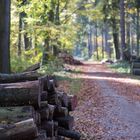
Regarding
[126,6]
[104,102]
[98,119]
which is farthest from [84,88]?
[126,6]

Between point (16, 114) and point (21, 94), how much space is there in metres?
0.39

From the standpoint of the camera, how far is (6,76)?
7.79 metres

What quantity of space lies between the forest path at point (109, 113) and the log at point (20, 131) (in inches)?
124

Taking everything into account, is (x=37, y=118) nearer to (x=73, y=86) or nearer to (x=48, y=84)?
(x=48, y=84)

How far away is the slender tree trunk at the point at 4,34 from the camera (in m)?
13.1

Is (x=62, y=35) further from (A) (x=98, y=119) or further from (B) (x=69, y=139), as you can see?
(B) (x=69, y=139)

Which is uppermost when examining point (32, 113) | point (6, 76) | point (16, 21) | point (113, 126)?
point (16, 21)

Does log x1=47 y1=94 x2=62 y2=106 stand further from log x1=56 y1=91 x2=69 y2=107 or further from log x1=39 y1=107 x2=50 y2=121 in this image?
log x1=39 y1=107 x2=50 y2=121

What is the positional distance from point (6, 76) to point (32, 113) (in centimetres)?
141

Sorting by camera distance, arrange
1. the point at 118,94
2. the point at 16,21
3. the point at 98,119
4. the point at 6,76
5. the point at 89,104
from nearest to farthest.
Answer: the point at 6,76 → the point at 98,119 → the point at 89,104 → the point at 118,94 → the point at 16,21

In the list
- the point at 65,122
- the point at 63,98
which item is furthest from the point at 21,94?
the point at 63,98

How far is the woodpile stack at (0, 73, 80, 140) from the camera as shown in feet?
19.9

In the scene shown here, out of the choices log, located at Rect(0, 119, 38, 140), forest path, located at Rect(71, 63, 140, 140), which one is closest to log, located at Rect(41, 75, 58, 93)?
log, located at Rect(0, 119, 38, 140)

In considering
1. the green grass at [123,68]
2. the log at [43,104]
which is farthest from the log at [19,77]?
the green grass at [123,68]
